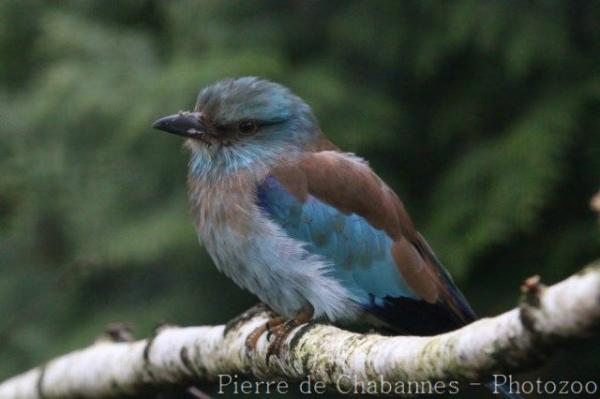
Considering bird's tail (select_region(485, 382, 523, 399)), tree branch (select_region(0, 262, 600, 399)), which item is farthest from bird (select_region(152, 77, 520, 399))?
bird's tail (select_region(485, 382, 523, 399))

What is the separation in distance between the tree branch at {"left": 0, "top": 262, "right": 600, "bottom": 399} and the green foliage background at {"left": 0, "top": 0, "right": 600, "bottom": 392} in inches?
45.6

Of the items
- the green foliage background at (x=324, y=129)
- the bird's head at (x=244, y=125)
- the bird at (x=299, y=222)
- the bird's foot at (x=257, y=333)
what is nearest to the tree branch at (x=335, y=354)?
the bird's foot at (x=257, y=333)

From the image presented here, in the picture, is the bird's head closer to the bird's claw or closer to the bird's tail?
the bird's claw

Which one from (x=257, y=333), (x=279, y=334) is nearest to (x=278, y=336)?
(x=279, y=334)

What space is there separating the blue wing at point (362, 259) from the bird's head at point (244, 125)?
0.20 m

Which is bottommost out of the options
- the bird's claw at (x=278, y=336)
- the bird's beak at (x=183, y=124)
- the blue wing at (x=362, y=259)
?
the bird's claw at (x=278, y=336)

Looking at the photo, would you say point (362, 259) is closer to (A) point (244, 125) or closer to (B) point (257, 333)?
(B) point (257, 333)

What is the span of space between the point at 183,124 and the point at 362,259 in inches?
35.1

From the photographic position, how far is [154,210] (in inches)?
241

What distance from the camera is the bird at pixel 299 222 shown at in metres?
4.32

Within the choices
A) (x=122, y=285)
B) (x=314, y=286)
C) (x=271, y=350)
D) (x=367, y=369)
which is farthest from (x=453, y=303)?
(x=122, y=285)

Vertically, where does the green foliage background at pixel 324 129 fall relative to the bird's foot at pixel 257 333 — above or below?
above

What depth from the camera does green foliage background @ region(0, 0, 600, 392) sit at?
541 centimetres

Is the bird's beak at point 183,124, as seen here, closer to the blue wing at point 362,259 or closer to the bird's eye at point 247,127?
the bird's eye at point 247,127
